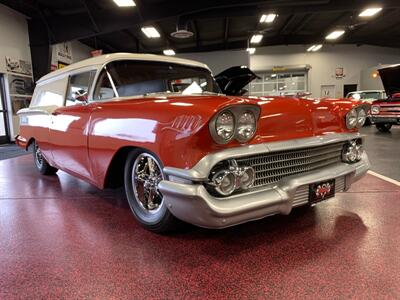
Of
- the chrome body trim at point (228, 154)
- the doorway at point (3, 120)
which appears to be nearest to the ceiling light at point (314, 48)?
the doorway at point (3, 120)

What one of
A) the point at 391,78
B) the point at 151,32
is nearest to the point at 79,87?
the point at 391,78

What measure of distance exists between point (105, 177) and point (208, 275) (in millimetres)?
1209

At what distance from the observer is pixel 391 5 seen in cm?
1064

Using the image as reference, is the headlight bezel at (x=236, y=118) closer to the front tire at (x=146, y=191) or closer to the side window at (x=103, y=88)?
the front tire at (x=146, y=191)

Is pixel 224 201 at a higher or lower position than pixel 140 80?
lower

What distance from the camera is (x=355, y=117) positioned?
2.55 metres

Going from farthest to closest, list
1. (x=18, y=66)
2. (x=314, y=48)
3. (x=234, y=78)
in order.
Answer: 1. (x=314, y=48)
2. (x=18, y=66)
3. (x=234, y=78)

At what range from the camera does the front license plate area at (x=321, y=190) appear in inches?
82.7

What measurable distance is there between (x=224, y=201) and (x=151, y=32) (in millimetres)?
13742

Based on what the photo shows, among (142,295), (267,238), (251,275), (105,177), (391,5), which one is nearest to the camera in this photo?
(142,295)

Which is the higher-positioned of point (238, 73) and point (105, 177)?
point (238, 73)

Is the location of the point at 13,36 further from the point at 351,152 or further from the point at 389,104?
the point at 389,104

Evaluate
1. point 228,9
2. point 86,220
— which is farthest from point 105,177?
point 228,9

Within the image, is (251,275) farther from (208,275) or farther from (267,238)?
(267,238)
